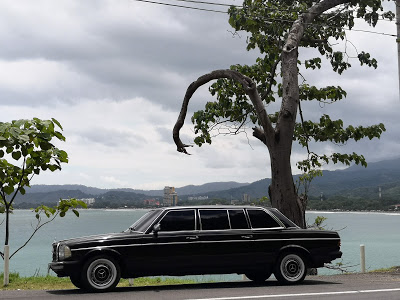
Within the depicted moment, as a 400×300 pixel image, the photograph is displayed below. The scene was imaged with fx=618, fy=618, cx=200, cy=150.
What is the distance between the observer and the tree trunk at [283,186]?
18.6 metres

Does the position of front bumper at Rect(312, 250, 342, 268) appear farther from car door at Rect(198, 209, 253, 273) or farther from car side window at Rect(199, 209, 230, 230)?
car side window at Rect(199, 209, 230, 230)

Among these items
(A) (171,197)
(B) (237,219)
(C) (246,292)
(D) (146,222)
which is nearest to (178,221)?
(D) (146,222)

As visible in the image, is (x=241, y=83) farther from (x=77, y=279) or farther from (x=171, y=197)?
(x=171, y=197)

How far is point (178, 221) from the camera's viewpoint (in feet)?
42.6

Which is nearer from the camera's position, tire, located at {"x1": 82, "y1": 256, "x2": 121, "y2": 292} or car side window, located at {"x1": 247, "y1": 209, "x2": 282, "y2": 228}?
tire, located at {"x1": 82, "y1": 256, "x2": 121, "y2": 292}

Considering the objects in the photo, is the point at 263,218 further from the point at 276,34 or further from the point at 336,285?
the point at 276,34

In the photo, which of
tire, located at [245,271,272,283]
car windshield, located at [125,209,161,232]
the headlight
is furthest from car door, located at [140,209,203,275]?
tire, located at [245,271,272,283]

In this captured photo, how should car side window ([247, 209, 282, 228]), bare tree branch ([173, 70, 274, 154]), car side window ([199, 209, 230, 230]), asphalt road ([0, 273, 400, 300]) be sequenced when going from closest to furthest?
asphalt road ([0, 273, 400, 300]) < car side window ([199, 209, 230, 230]) < car side window ([247, 209, 282, 228]) < bare tree branch ([173, 70, 274, 154])

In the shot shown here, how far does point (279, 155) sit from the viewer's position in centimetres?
1864

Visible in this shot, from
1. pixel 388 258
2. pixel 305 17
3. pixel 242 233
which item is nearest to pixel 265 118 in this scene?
pixel 305 17

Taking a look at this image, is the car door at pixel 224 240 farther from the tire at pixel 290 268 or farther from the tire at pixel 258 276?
the tire at pixel 258 276

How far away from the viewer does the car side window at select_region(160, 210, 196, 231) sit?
12859 mm

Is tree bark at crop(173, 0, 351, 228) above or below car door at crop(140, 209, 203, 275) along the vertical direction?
above

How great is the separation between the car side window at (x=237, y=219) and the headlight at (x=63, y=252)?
356 centimetres
